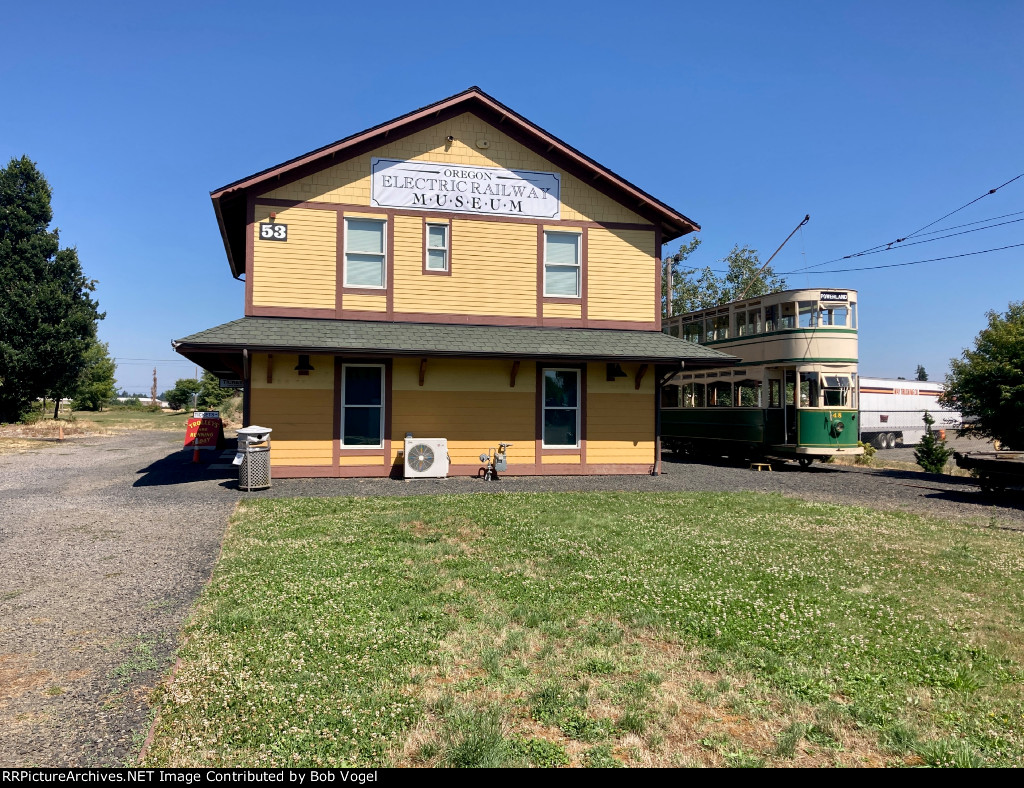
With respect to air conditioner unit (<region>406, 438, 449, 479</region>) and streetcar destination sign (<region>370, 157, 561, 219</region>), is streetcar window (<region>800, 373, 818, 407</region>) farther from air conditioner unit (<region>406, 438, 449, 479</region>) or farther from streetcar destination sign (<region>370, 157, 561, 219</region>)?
air conditioner unit (<region>406, 438, 449, 479</region>)

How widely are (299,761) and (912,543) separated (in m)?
9.41

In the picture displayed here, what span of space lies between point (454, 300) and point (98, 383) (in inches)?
2349

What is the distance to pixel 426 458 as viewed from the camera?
15.8 metres

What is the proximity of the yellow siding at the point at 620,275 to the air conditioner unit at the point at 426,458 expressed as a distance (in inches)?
225

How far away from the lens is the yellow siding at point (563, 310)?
17219 millimetres

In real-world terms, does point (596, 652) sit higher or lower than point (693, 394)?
lower

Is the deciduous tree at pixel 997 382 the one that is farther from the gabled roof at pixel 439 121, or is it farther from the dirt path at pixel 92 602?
the dirt path at pixel 92 602

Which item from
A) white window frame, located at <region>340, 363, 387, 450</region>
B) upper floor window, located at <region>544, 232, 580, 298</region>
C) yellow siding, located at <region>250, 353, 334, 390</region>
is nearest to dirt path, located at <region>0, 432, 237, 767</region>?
yellow siding, located at <region>250, 353, 334, 390</region>

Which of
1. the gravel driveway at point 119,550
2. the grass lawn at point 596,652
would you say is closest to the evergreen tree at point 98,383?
the gravel driveway at point 119,550

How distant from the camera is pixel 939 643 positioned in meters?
5.27

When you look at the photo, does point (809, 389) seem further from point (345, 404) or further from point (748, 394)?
point (345, 404)

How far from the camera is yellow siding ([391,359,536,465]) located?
16.1 metres

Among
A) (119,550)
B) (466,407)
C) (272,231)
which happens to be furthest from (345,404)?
(119,550)

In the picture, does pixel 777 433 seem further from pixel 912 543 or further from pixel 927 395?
pixel 927 395
